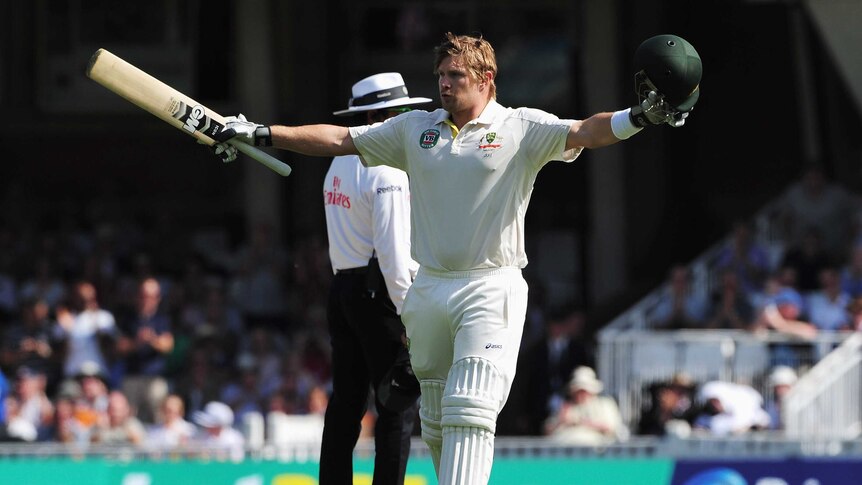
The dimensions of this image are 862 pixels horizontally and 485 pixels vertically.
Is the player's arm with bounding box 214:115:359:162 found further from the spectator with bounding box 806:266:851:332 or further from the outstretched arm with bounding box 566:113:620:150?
the spectator with bounding box 806:266:851:332

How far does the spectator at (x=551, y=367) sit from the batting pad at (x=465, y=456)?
7857 mm

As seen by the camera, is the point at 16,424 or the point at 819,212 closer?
the point at 16,424

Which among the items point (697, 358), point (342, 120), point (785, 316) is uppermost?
point (342, 120)

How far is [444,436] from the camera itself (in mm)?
6574

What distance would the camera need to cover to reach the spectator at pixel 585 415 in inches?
524

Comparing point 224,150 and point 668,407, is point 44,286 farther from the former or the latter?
point 224,150

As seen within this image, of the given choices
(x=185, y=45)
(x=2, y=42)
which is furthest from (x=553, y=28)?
(x=2, y=42)

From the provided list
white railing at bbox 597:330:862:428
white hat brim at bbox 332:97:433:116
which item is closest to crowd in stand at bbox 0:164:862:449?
white railing at bbox 597:330:862:428

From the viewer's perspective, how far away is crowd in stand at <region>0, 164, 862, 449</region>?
13555 millimetres

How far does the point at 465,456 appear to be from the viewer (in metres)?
6.51

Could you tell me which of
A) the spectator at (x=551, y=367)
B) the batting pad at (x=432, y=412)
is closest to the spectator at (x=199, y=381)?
the spectator at (x=551, y=367)

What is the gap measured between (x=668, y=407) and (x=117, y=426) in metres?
4.38

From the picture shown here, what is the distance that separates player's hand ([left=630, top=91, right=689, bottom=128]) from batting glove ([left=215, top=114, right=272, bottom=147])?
4.69 feet

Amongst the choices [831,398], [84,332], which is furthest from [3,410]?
[831,398]
